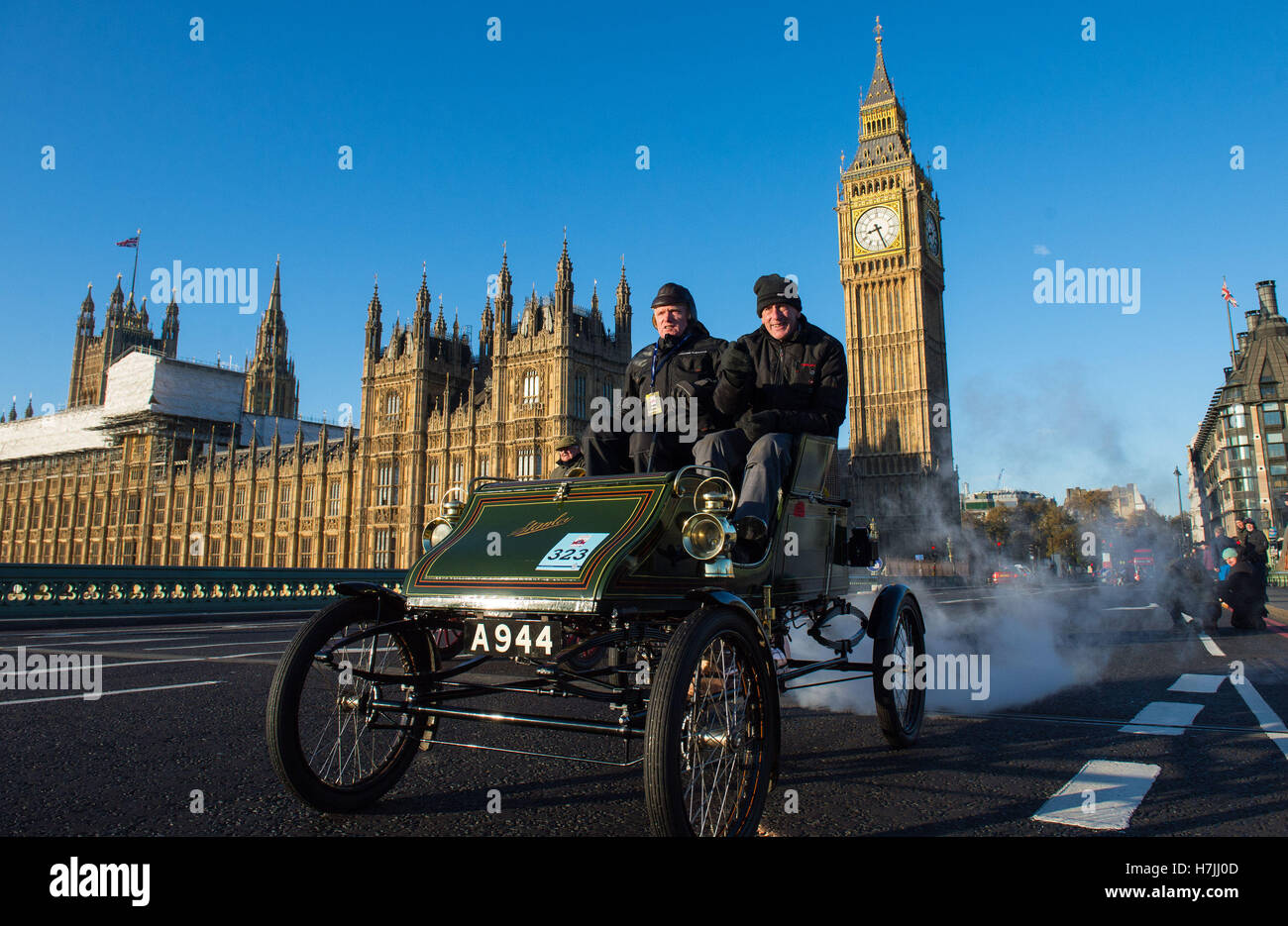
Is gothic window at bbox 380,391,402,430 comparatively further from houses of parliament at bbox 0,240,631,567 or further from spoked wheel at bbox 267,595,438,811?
spoked wheel at bbox 267,595,438,811

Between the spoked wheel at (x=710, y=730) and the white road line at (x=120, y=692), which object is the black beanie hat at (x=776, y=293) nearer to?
the spoked wheel at (x=710, y=730)

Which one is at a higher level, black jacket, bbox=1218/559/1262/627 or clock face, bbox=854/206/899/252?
clock face, bbox=854/206/899/252

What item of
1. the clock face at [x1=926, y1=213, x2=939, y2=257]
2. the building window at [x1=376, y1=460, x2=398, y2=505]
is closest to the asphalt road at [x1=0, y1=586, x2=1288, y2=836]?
the building window at [x1=376, y1=460, x2=398, y2=505]

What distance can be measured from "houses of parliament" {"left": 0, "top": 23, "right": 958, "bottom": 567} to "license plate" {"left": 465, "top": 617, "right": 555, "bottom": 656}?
39545mm

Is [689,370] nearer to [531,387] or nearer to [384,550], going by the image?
[531,387]

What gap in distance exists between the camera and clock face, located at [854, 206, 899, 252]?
6588 centimetres

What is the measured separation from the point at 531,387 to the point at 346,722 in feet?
141

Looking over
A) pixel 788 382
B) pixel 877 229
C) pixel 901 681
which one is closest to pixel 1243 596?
pixel 901 681

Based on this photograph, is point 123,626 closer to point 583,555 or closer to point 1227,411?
point 583,555

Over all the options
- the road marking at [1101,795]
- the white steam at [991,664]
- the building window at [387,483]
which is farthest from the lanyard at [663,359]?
the building window at [387,483]

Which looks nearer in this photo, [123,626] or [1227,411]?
[123,626]
